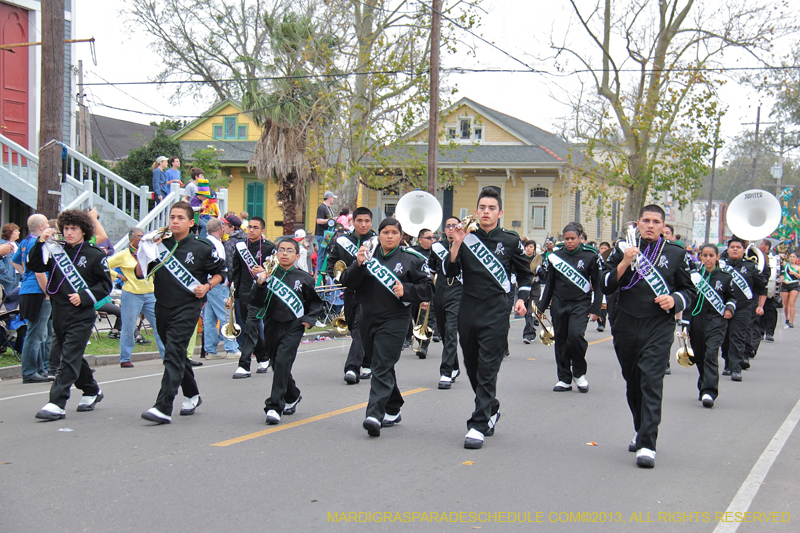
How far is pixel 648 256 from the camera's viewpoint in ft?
A: 20.8

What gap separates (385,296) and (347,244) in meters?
3.02

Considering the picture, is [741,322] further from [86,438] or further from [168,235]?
[86,438]

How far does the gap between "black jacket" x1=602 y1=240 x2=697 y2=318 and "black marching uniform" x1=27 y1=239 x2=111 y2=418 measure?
460 cm

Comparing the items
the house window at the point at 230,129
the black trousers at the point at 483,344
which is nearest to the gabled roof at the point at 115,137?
the house window at the point at 230,129

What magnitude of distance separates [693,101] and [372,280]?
2342cm

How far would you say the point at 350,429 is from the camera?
693 cm

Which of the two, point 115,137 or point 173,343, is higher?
point 115,137

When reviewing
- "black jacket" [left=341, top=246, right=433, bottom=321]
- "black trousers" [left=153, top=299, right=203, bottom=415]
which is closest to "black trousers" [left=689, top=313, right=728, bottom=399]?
"black jacket" [left=341, top=246, right=433, bottom=321]

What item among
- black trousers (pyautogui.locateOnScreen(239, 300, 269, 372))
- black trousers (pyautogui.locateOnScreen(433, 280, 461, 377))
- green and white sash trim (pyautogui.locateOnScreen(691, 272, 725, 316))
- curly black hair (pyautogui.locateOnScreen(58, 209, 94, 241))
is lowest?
black trousers (pyautogui.locateOnScreen(239, 300, 269, 372))

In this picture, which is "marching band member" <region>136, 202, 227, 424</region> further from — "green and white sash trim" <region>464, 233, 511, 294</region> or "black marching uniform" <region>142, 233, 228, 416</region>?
"green and white sash trim" <region>464, 233, 511, 294</region>

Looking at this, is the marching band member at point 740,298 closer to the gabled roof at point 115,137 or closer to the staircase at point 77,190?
the staircase at point 77,190

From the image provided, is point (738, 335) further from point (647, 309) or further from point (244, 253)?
point (244, 253)

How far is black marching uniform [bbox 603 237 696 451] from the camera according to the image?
5.94 m

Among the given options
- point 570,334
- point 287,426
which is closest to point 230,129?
point 570,334
